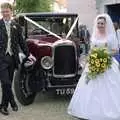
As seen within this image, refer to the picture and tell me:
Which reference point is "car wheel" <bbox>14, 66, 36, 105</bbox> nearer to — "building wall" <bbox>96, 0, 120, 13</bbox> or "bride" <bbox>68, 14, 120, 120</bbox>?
"bride" <bbox>68, 14, 120, 120</bbox>

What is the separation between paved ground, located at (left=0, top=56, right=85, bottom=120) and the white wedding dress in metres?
0.56

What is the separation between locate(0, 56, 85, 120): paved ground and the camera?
792 cm

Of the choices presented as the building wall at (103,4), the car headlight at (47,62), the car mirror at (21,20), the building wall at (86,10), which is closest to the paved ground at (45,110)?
the car headlight at (47,62)

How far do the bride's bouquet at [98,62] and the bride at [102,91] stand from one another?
7cm

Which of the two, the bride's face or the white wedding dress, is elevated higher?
the bride's face

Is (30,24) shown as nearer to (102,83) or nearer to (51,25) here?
(51,25)

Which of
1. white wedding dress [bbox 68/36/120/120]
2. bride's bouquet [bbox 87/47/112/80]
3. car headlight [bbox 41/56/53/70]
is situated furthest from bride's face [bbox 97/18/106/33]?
car headlight [bbox 41/56/53/70]

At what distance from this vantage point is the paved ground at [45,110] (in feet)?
26.0

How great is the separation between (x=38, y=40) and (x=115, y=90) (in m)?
3.07

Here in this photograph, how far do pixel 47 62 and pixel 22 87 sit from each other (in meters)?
0.69

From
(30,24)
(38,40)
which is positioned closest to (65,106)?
(38,40)

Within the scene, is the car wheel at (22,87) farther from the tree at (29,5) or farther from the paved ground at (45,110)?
the tree at (29,5)

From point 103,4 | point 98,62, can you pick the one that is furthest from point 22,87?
point 103,4

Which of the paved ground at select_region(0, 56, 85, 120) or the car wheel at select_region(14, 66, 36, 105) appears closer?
the paved ground at select_region(0, 56, 85, 120)
